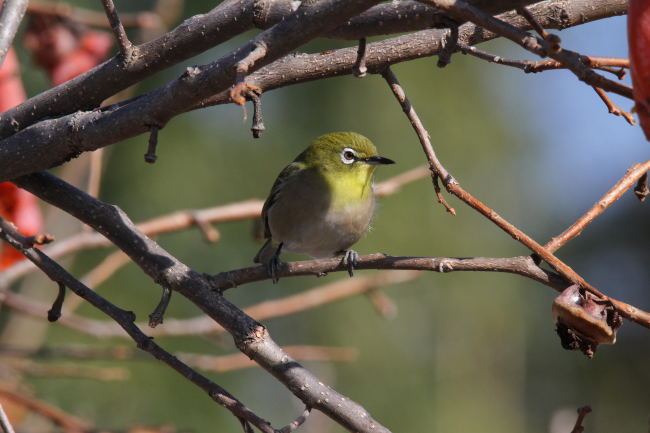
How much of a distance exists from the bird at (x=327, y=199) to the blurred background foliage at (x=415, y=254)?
672 centimetres

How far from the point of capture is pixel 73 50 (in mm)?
2965

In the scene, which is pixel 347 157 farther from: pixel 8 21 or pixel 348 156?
pixel 8 21

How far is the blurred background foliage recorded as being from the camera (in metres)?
12.3

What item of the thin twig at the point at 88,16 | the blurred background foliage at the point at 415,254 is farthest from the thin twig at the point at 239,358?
the blurred background foliage at the point at 415,254

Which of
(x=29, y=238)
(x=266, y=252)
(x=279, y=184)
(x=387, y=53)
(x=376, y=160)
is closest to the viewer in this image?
(x=29, y=238)

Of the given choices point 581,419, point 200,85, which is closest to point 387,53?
point 200,85

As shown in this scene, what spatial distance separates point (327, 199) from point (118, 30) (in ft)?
7.32

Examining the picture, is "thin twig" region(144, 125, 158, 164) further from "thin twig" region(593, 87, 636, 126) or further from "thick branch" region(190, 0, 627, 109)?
"thin twig" region(593, 87, 636, 126)

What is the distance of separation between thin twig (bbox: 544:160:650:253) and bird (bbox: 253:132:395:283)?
2001mm

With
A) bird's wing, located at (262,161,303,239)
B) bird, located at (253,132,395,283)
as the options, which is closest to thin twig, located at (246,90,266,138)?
bird, located at (253,132,395,283)

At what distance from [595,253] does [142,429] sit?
2614cm

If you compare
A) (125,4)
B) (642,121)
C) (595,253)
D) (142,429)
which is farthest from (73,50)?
(595,253)

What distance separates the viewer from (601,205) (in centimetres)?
141

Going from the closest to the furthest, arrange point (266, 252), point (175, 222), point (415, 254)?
point (175, 222) < point (266, 252) < point (415, 254)
